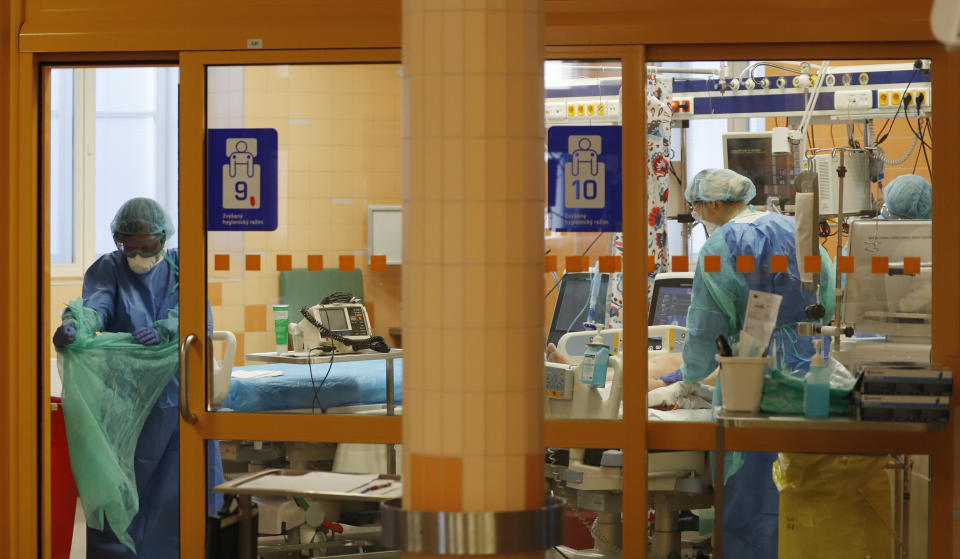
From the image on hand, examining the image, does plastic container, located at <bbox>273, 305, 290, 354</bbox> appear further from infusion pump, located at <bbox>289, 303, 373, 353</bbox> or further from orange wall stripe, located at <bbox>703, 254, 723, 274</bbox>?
orange wall stripe, located at <bbox>703, 254, 723, 274</bbox>

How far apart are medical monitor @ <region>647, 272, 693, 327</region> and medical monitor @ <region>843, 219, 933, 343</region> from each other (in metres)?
0.53

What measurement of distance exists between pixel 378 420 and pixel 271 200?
2.81 ft

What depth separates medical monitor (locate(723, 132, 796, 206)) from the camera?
11.9 feet

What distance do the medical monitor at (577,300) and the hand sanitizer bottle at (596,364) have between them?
0.27 ft

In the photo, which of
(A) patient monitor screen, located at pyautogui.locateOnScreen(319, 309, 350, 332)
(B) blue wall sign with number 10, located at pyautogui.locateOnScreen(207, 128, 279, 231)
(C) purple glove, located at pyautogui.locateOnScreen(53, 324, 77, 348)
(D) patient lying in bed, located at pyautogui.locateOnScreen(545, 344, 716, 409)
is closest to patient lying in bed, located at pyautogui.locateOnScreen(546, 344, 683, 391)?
(D) patient lying in bed, located at pyautogui.locateOnScreen(545, 344, 716, 409)

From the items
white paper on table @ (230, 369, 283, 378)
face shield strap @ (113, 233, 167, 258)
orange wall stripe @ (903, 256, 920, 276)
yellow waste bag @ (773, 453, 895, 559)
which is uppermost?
face shield strap @ (113, 233, 167, 258)

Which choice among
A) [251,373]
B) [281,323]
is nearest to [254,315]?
[281,323]

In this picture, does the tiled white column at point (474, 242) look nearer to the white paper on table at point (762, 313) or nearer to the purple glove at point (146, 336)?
the white paper on table at point (762, 313)

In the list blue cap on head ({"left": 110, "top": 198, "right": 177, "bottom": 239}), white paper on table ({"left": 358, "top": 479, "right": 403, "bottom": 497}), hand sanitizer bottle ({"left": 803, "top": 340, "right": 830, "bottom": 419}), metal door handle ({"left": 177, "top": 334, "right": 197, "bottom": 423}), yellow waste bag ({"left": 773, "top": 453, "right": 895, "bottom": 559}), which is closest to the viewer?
white paper on table ({"left": 358, "top": 479, "right": 403, "bottom": 497})

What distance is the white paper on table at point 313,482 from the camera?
9.05ft

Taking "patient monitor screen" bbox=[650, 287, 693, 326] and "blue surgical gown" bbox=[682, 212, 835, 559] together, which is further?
"patient monitor screen" bbox=[650, 287, 693, 326]

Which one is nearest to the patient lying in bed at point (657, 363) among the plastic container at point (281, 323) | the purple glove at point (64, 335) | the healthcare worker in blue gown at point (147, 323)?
the plastic container at point (281, 323)

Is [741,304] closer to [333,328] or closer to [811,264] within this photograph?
[811,264]

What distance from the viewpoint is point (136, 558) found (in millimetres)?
3885
